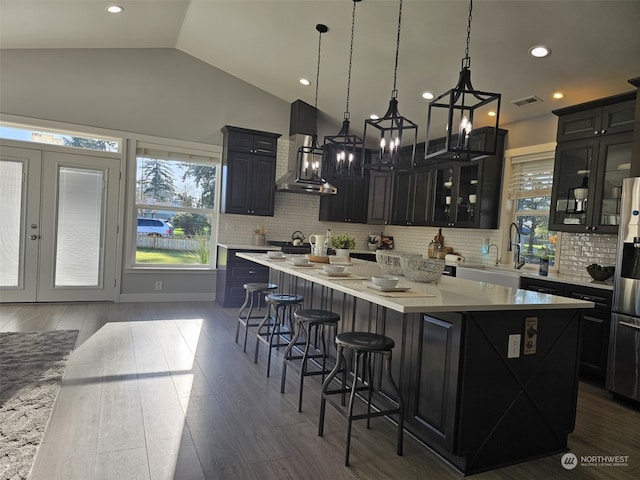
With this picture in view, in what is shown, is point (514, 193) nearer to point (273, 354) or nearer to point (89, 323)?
point (273, 354)

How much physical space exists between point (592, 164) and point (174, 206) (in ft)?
18.2

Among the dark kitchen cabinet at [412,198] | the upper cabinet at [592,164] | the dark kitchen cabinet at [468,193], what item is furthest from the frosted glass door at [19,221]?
the upper cabinet at [592,164]

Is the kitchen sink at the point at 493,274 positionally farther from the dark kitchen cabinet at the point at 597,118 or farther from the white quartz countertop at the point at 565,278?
the dark kitchen cabinet at the point at 597,118

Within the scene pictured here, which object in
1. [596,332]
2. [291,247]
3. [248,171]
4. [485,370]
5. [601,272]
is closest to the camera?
[485,370]

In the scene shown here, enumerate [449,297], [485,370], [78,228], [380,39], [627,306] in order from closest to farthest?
[485,370]
[449,297]
[627,306]
[380,39]
[78,228]

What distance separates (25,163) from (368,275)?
5.02 meters

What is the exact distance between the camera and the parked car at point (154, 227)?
630cm

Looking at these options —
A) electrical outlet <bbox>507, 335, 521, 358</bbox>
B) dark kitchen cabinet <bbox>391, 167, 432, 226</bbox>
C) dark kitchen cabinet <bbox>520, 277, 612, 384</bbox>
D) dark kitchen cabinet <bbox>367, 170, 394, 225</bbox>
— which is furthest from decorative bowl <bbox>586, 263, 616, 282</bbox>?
dark kitchen cabinet <bbox>367, 170, 394, 225</bbox>

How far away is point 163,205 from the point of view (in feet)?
21.0

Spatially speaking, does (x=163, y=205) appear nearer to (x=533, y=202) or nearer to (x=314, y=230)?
(x=314, y=230)

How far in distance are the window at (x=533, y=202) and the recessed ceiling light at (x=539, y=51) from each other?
1372mm

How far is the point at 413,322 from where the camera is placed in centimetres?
256

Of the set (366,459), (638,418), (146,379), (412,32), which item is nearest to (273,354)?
(146,379)

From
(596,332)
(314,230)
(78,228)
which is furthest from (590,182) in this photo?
(78,228)
